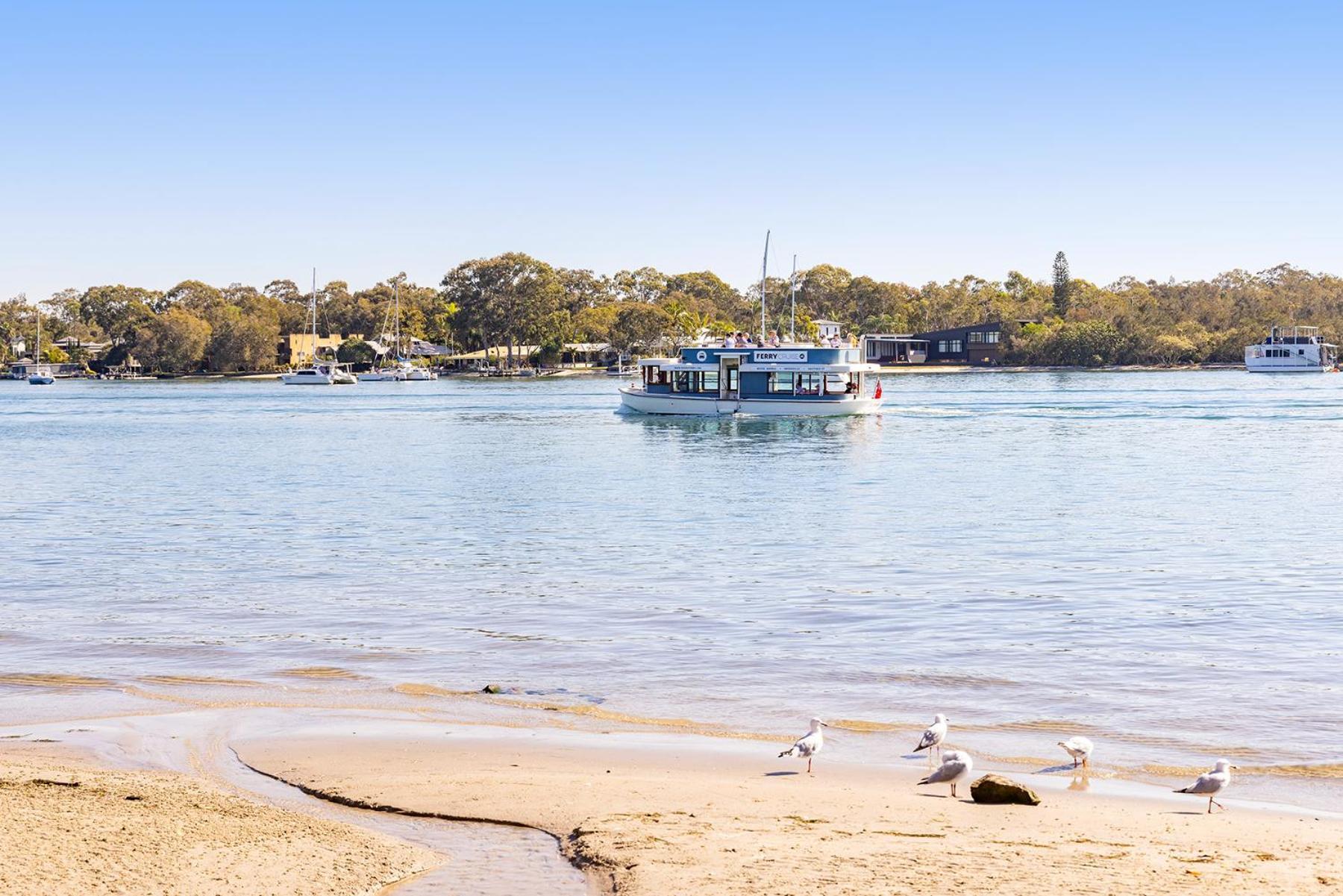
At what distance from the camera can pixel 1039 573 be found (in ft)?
77.5

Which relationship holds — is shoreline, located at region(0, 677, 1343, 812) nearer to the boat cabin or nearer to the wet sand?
the wet sand

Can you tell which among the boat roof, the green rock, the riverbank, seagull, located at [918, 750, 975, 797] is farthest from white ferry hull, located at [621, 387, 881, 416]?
the riverbank

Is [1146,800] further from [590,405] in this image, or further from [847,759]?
[590,405]

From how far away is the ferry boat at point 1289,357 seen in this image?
561ft

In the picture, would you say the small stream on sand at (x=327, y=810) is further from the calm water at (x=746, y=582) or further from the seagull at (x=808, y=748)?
the seagull at (x=808, y=748)

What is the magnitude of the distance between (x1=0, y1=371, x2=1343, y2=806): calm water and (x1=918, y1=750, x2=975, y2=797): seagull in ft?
6.23

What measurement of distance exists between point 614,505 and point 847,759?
24805mm

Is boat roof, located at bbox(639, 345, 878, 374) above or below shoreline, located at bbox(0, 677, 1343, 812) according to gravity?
above

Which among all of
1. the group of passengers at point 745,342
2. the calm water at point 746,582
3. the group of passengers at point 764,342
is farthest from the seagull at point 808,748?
the group of passengers at point 745,342

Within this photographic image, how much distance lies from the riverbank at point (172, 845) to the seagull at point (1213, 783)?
18.4 ft

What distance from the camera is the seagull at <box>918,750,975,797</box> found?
10336 mm

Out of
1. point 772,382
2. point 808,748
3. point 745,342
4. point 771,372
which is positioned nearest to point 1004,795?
point 808,748

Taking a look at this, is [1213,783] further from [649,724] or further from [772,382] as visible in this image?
[772,382]

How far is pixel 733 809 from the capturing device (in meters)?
9.84
